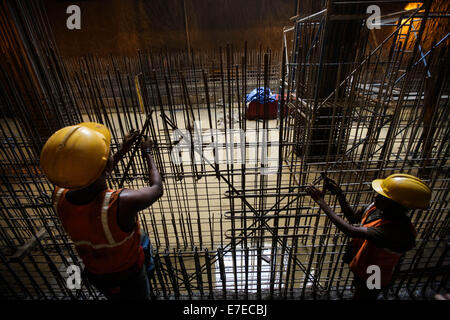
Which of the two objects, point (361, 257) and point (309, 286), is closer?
point (361, 257)

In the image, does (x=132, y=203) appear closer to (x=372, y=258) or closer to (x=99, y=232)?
(x=99, y=232)

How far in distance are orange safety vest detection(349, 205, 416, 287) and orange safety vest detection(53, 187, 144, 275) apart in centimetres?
151

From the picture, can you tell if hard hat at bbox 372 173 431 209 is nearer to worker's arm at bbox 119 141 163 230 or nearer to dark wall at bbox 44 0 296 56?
worker's arm at bbox 119 141 163 230

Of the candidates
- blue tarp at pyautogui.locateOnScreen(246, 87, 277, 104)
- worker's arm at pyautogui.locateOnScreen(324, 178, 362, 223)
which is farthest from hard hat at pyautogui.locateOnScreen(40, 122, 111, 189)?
worker's arm at pyautogui.locateOnScreen(324, 178, 362, 223)

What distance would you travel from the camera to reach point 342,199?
1.62 m

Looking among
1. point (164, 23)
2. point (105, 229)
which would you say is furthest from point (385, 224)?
point (164, 23)

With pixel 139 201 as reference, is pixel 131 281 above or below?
below

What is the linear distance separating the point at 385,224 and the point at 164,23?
1173 centimetres

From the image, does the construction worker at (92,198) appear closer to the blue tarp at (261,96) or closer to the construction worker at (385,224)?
the blue tarp at (261,96)

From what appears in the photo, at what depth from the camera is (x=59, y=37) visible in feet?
34.5
